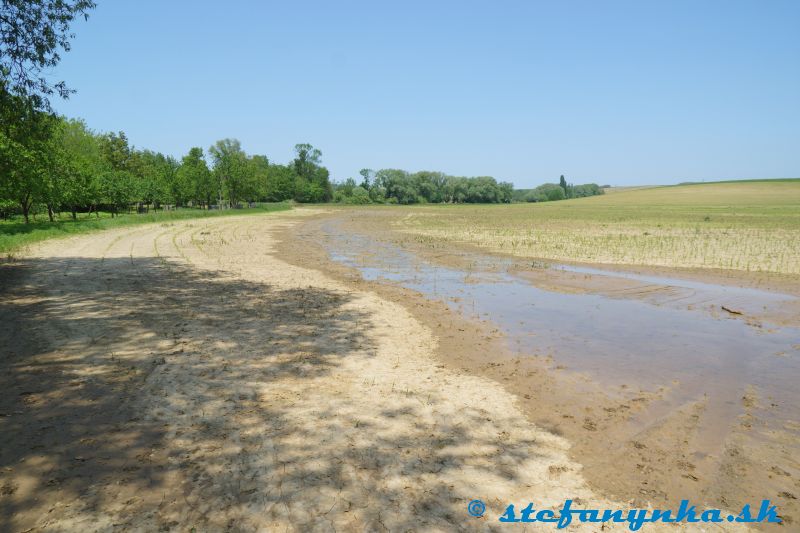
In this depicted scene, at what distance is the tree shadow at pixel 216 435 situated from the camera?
4168 mm

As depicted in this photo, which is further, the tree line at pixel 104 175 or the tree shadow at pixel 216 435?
the tree line at pixel 104 175

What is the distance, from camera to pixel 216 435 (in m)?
5.50

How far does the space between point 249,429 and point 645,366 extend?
23.6ft

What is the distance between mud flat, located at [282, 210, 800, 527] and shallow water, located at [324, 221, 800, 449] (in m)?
0.03

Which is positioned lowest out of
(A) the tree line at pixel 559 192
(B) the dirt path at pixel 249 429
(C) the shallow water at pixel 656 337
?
(C) the shallow water at pixel 656 337

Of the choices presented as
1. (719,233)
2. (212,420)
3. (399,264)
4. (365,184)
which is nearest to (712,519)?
(212,420)

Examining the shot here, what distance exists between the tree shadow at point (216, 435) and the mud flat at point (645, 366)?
4.74ft

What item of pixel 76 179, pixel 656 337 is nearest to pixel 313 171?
pixel 76 179

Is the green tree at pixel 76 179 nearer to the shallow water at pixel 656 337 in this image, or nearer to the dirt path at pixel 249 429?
the dirt path at pixel 249 429

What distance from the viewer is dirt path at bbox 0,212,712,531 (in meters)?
4.19

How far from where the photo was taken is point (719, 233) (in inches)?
1353

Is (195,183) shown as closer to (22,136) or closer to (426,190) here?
(22,136)

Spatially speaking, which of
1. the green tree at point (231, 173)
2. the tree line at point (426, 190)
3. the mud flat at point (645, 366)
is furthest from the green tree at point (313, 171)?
the mud flat at point (645, 366)

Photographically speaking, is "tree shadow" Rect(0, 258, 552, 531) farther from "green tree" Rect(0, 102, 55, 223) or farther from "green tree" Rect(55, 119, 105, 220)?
"green tree" Rect(55, 119, 105, 220)
